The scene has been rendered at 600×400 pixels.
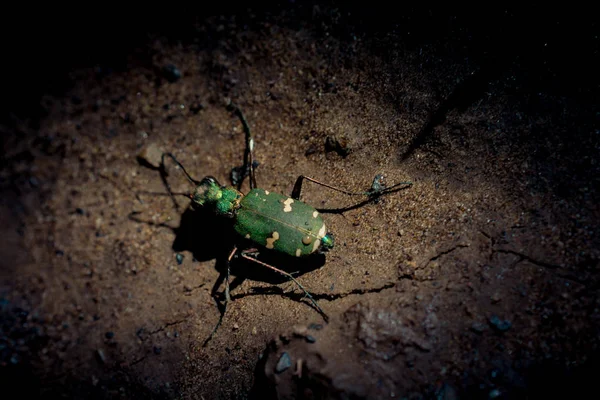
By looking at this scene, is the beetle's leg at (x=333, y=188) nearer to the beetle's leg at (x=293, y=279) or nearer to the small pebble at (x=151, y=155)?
the beetle's leg at (x=293, y=279)

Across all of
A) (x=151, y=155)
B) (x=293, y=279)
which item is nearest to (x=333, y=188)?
(x=293, y=279)

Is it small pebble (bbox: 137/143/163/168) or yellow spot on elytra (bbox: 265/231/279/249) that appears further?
small pebble (bbox: 137/143/163/168)

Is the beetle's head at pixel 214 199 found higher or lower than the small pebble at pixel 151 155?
lower

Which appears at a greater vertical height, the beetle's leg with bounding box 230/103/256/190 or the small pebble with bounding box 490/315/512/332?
the beetle's leg with bounding box 230/103/256/190

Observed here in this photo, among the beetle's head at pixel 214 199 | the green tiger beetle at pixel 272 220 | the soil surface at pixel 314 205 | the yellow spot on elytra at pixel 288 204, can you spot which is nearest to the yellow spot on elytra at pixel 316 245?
the green tiger beetle at pixel 272 220

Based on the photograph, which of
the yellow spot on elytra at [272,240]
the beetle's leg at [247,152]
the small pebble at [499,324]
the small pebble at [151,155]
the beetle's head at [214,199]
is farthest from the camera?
the small pebble at [151,155]

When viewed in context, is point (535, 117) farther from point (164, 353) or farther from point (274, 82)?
point (164, 353)

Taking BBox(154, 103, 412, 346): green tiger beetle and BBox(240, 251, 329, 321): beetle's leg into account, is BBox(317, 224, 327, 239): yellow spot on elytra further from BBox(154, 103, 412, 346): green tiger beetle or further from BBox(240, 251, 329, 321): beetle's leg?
BBox(240, 251, 329, 321): beetle's leg

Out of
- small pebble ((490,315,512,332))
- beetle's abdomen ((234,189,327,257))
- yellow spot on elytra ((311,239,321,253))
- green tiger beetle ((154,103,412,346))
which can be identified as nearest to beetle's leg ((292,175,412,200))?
green tiger beetle ((154,103,412,346))

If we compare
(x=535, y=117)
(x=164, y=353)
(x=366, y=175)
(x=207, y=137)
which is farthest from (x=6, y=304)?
(x=535, y=117)
